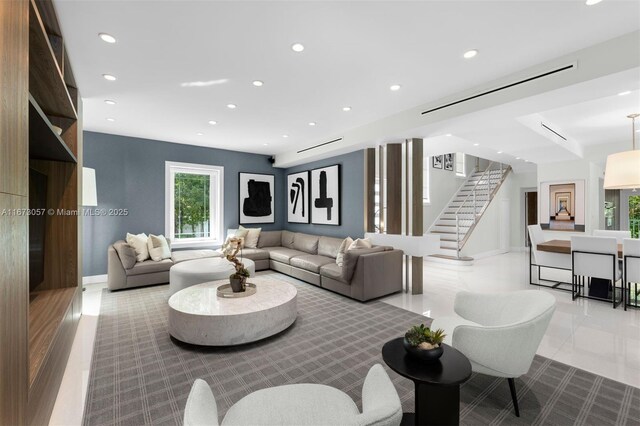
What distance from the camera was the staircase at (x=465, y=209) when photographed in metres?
7.58

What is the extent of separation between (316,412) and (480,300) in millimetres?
1758

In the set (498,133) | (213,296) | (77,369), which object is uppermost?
(498,133)

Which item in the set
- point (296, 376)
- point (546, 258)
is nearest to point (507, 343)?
point (296, 376)

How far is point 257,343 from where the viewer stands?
2895 millimetres

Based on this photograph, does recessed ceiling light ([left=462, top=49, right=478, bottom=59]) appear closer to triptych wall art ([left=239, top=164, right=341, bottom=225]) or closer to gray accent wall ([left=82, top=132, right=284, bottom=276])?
triptych wall art ([left=239, top=164, right=341, bottom=225])

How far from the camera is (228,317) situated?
8.94 feet

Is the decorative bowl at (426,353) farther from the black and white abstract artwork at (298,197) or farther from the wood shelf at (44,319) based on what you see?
the black and white abstract artwork at (298,197)

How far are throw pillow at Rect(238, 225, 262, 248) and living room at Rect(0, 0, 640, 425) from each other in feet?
2.21

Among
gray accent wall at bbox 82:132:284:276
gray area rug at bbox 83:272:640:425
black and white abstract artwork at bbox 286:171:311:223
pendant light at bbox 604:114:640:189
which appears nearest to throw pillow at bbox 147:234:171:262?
gray accent wall at bbox 82:132:284:276

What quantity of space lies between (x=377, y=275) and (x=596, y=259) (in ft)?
9.86

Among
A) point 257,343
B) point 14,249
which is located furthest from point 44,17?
point 257,343

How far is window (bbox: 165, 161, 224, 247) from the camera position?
6156mm

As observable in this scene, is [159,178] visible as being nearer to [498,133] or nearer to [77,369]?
[77,369]

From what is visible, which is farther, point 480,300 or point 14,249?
point 480,300
